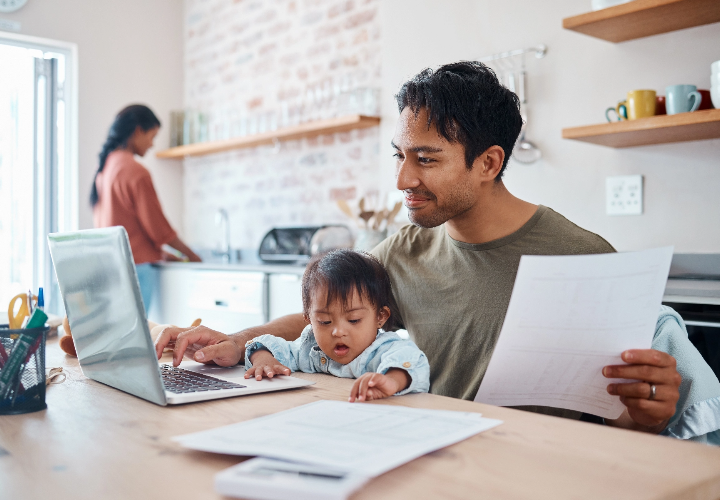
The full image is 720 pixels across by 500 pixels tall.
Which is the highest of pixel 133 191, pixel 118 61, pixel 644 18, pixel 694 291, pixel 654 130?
pixel 118 61

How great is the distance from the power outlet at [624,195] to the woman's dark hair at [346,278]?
1.37 metres

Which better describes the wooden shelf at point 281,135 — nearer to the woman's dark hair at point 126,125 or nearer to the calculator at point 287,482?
the woman's dark hair at point 126,125

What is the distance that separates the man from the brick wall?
6.75ft

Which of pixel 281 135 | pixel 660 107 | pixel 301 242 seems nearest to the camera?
pixel 660 107

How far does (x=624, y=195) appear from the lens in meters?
2.41

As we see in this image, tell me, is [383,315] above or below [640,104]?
below

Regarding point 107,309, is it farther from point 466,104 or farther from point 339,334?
point 466,104

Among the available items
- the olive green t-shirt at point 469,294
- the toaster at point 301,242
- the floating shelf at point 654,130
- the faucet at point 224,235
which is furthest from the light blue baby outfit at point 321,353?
the faucet at point 224,235

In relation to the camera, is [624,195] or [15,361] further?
[624,195]

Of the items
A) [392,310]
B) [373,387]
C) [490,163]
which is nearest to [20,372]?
[373,387]

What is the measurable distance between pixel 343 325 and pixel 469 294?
0.33 meters

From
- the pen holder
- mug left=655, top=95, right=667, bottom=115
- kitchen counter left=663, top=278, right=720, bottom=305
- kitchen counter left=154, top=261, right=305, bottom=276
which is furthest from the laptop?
mug left=655, top=95, right=667, bottom=115

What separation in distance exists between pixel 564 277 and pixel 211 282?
2855mm

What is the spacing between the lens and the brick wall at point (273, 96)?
12.0 feet
